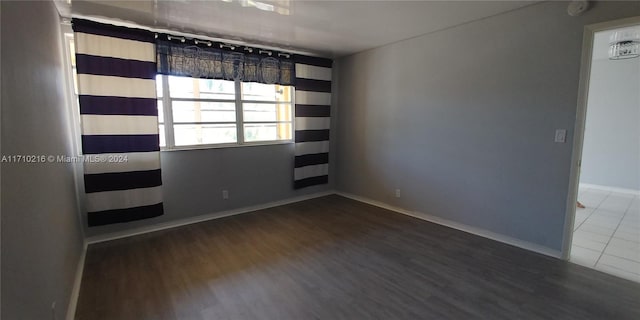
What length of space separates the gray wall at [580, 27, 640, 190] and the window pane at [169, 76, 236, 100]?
580cm

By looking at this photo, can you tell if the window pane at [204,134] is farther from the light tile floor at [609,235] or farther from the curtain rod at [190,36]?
the light tile floor at [609,235]

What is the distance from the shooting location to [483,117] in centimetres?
313

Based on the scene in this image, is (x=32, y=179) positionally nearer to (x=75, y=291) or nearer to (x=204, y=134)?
(x=75, y=291)

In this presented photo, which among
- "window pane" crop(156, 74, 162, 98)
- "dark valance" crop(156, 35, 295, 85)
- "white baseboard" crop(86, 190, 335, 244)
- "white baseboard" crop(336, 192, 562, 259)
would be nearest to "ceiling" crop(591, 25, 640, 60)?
"white baseboard" crop(336, 192, 562, 259)

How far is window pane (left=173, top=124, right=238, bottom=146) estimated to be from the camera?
3514 mm

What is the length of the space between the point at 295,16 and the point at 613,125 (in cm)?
596

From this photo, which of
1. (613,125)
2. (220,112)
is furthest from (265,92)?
(613,125)

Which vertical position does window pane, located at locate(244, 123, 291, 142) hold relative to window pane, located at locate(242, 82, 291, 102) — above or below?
below

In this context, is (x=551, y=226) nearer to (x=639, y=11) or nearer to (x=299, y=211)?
(x=639, y=11)

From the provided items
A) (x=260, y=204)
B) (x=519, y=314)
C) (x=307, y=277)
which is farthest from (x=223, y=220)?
Answer: (x=519, y=314)

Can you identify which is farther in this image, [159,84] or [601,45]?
[601,45]

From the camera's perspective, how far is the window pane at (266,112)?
4043 mm

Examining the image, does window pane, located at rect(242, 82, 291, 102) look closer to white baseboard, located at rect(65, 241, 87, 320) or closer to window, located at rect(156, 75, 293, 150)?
window, located at rect(156, 75, 293, 150)

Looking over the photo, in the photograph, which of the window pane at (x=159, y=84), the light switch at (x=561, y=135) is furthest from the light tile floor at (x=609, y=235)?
the window pane at (x=159, y=84)
